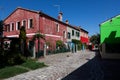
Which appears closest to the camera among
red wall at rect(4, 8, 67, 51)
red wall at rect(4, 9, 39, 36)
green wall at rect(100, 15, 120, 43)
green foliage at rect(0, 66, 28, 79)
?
green foliage at rect(0, 66, 28, 79)

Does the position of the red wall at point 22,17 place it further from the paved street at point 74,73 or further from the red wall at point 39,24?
the paved street at point 74,73

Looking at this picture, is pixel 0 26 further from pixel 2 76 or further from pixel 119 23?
pixel 119 23

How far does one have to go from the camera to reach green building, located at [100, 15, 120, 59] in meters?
24.4

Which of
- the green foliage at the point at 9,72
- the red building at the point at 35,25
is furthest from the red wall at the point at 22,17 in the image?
the green foliage at the point at 9,72

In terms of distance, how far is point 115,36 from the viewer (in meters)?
25.4

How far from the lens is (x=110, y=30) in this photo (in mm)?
26203

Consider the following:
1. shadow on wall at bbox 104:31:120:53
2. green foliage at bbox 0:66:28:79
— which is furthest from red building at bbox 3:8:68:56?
green foliage at bbox 0:66:28:79

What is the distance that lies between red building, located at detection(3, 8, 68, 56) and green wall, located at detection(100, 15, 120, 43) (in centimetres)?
866

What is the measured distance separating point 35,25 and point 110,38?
11.4 metres

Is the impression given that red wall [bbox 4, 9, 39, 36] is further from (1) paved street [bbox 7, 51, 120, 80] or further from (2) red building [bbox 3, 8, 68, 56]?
(1) paved street [bbox 7, 51, 120, 80]

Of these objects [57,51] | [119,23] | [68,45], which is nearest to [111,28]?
[119,23]

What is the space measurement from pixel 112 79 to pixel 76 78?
223cm

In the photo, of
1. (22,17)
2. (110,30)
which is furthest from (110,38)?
(22,17)

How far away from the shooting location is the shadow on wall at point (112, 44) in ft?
80.0
